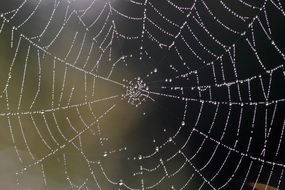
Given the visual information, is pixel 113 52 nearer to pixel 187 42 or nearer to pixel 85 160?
pixel 187 42

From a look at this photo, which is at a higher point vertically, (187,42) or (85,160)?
(187,42)

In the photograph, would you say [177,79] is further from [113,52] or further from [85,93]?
[85,93]

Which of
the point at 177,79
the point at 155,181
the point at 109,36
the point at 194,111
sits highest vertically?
the point at 109,36

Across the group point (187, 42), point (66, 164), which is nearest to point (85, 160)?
point (66, 164)

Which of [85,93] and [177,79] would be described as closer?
[177,79]

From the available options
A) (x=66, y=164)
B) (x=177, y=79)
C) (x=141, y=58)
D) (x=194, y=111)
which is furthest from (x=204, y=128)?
(x=66, y=164)

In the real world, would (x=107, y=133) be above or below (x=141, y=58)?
below
